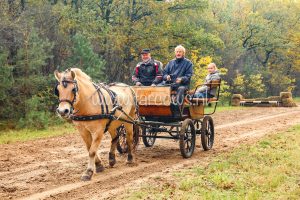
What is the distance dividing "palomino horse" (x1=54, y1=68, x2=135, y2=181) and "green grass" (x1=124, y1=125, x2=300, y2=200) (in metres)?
1.35

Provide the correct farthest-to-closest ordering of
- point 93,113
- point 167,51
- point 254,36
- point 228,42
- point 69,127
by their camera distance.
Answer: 1. point 254,36
2. point 228,42
3. point 167,51
4. point 69,127
5. point 93,113

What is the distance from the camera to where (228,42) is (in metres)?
39.3

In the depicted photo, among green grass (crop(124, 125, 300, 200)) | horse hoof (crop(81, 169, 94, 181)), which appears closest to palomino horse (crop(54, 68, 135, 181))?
horse hoof (crop(81, 169, 94, 181))

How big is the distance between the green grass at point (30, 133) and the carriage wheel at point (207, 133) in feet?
18.5

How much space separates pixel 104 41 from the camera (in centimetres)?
2122

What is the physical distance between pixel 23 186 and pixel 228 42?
35.0m

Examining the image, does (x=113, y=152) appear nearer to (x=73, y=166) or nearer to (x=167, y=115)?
(x=73, y=166)

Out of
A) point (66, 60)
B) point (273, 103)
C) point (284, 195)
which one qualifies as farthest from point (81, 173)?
point (273, 103)

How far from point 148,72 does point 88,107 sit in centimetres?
313

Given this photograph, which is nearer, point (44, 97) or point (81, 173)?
point (81, 173)

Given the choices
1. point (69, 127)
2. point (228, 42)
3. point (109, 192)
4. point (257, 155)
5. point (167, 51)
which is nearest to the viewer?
point (109, 192)

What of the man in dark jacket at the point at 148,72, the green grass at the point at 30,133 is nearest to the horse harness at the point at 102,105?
the man in dark jacket at the point at 148,72

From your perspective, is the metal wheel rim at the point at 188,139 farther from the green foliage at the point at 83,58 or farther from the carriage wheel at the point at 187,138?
the green foliage at the point at 83,58

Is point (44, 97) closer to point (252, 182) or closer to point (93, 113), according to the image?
point (93, 113)
